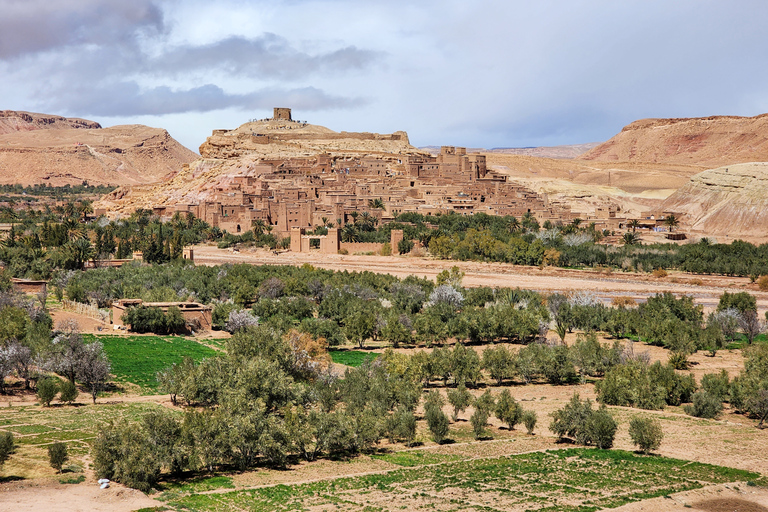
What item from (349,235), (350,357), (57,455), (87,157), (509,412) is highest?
(87,157)

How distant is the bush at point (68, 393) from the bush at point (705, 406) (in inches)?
654

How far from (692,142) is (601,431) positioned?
149 m

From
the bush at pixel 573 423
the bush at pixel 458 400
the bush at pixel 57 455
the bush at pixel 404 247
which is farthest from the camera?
the bush at pixel 404 247

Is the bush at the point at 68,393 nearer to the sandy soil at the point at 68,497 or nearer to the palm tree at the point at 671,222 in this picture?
the sandy soil at the point at 68,497

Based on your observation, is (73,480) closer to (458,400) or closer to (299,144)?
(458,400)

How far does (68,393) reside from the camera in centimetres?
2258

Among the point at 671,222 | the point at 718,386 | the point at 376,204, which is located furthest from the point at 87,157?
the point at 718,386

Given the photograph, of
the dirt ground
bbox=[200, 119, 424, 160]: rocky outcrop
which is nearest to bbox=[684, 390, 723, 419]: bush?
the dirt ground

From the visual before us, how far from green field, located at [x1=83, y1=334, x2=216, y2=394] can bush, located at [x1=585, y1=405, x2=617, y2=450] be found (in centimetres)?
1222

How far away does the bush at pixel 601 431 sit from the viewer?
20906mm

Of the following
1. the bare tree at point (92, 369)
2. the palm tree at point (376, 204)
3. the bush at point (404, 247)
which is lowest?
the bare tree at point (92, 369)

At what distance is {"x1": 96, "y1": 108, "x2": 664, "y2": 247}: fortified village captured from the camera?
72312 mm

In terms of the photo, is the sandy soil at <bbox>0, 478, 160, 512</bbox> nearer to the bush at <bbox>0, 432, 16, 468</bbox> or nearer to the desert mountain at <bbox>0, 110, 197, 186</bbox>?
the bush at <bbox>0, 432, 16, 468</bbox>

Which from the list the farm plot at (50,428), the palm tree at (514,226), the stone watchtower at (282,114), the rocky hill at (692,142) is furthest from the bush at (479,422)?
the rocky hill at (692,142)
